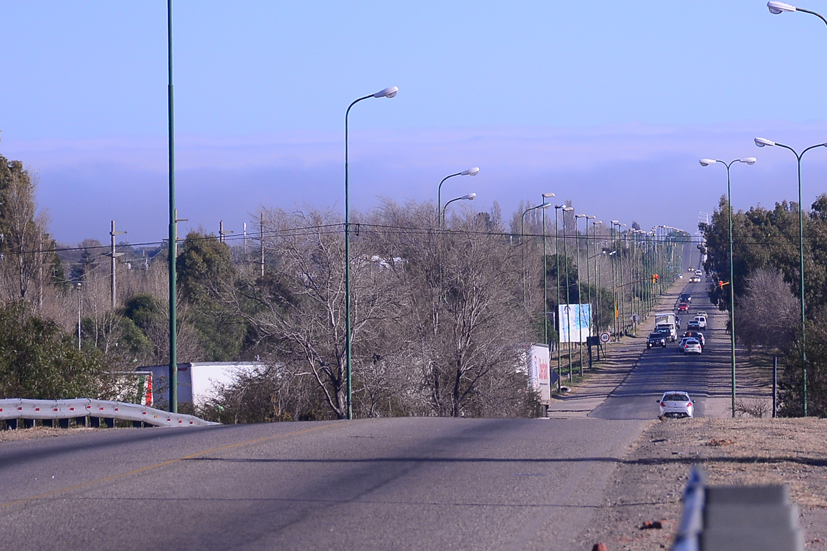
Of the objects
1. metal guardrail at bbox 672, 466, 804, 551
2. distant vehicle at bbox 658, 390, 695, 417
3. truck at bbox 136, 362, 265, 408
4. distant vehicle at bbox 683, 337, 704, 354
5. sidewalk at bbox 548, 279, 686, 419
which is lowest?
sidewalk at bbox 548, 279, 686, 419

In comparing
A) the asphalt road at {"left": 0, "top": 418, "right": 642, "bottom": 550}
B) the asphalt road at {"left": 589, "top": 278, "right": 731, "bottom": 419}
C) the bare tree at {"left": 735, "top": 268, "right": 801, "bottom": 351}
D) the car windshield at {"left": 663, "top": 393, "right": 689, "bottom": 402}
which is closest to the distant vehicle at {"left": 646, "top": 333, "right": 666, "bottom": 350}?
the asphalt road at {"left": 589, "top": 278, "right": 731, "bottom": 419}

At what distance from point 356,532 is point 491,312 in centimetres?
2810

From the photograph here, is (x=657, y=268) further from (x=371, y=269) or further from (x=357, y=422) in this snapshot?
(x=357, y=422)

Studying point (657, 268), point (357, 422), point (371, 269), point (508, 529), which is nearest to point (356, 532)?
point (508, 529)

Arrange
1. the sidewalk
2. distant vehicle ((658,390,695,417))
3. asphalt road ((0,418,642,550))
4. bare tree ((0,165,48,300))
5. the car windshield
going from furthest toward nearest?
the sidewalk, bare tree ((0,165,48,300)), the car windshield, distant vehicle ((658,390,695,417)), asphalt road ((0,418,642,550))

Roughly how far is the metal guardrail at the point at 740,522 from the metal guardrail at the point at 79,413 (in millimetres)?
16244

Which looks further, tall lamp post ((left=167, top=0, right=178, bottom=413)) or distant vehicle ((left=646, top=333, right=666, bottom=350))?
distant vehicle ((left=646, top=333, right=666, bottom=350))

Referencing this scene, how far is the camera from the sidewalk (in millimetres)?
43388

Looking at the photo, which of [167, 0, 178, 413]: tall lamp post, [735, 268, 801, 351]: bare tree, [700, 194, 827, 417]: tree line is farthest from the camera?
[735, 268, 801, 351]: bare tree

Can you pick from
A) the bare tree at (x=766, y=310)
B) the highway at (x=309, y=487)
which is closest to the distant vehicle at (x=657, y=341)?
the bare tree at (x=766, y=310)

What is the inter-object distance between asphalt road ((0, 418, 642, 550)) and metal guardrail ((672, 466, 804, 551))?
15.5ft

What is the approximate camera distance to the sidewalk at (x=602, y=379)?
43.4 meters

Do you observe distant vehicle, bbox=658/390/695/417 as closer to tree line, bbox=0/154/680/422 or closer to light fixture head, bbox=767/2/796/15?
tree line, bbox=0/154/680/422

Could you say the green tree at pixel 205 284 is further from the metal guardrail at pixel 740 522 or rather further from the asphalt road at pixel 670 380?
the metal guardrail at pixel 740 522
